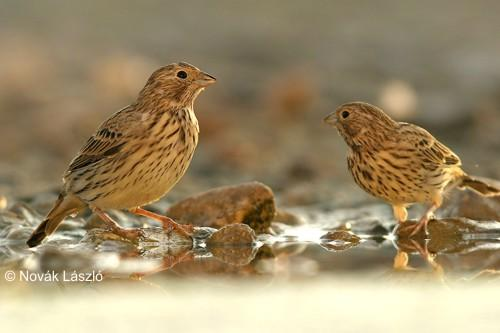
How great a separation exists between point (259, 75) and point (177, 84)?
32.7 feet

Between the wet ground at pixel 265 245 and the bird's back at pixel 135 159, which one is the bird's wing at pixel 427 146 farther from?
the bird's back at pixel 135 159

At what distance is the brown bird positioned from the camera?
7.98 m

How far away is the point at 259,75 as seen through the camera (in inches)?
727

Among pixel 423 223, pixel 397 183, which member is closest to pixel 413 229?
pixel 423 223

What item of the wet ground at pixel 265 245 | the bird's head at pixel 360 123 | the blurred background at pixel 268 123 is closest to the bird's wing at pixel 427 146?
the bird's head at pixel 360 123

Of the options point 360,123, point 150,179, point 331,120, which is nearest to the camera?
point 150,179

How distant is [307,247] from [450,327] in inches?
118

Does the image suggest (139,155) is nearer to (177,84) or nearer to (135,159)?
(135,159)

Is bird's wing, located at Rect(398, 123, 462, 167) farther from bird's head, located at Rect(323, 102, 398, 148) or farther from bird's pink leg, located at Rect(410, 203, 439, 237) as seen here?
bird's pink leg, located at Rect(410, 203, 439, 237)

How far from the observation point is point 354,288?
625cm

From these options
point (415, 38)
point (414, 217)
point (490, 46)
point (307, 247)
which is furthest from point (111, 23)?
point (307, 247)

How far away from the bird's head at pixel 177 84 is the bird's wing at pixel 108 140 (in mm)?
240

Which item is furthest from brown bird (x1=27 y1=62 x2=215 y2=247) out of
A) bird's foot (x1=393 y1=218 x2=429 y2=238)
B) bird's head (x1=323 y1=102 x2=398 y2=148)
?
bird's foot (x1=393 y1=218 x2=429 y2=238)

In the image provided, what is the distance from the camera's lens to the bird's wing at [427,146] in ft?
28.9
